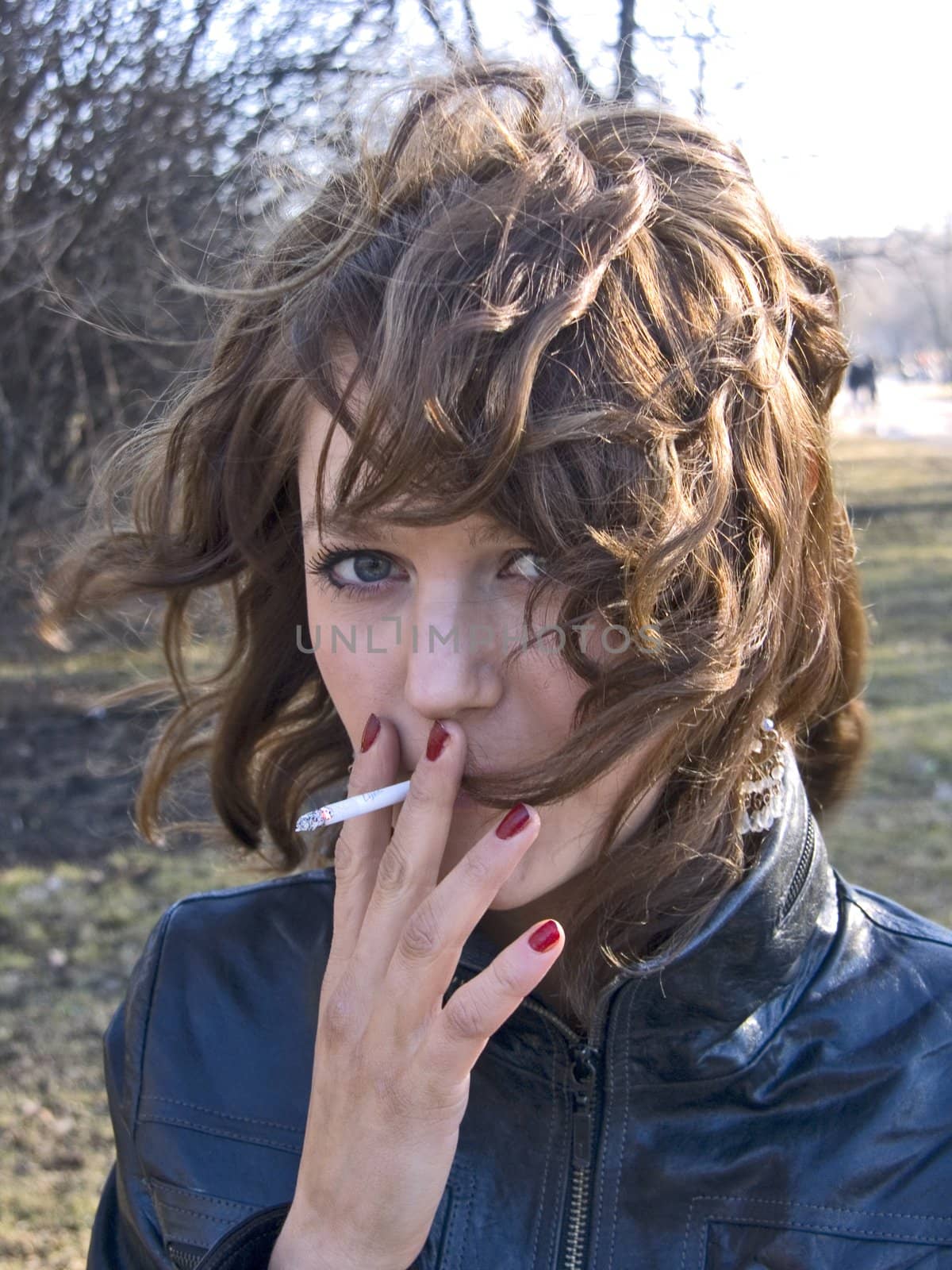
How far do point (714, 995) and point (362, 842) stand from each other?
0.47 meters

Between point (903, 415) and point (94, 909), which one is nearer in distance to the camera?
point (94, 909)

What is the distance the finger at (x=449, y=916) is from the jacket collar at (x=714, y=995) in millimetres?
203

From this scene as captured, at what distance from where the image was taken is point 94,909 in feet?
14.2

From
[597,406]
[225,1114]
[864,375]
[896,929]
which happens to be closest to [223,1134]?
[225,1114]

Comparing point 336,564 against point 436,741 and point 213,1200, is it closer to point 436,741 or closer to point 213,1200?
point 436,741

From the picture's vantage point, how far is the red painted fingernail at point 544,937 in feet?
4.31

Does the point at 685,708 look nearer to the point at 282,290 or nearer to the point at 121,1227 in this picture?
the point at 282,290

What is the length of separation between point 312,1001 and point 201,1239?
342 millimetres

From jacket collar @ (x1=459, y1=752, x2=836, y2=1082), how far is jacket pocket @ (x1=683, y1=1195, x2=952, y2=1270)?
0.17 meters

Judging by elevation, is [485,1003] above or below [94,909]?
above

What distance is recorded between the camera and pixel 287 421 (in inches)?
65.7

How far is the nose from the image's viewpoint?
136 centimetres

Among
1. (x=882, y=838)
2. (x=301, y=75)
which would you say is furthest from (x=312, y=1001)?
(x=301, y=75)

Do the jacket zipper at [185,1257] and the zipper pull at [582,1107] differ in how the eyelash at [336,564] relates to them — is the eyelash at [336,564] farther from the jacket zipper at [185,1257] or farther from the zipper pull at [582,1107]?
the jacket zipper at [185,1257]
